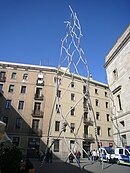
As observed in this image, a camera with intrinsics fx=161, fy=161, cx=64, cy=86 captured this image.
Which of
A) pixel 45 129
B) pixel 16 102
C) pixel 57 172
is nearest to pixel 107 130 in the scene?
pixel 45 129

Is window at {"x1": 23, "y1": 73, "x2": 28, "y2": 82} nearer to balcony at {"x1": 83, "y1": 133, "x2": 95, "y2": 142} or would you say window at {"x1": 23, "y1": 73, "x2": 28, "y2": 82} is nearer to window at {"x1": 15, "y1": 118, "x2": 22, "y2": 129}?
window at {"x1": 15, "y1": 118, "x2": 22, "y2": 129}

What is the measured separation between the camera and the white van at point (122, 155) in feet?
53.3

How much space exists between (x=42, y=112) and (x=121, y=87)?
15871mm

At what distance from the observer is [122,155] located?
56.1ft

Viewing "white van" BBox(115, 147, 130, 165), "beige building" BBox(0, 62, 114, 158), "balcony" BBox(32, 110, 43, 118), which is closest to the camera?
"white van" BBox(115, 147, 130, 165)

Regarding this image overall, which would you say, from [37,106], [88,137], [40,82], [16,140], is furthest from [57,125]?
[40,82]

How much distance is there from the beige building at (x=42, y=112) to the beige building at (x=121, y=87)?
608 cm

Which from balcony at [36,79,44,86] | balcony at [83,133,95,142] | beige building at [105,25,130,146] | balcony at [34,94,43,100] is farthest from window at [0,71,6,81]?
beige building at [105,25,130,146]

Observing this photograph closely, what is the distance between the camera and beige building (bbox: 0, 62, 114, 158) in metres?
29.0

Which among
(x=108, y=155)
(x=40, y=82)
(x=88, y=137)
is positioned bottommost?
(x=108, y=155)


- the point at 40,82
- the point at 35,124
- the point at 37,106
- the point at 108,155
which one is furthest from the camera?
the point at 40,82

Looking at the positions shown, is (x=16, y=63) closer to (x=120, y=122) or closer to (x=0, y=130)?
(x=120, y=122)

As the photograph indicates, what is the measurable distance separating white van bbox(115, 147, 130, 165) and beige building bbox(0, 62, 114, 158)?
9.27 m

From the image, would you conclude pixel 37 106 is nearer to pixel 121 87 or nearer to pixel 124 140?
pixel 121 87
